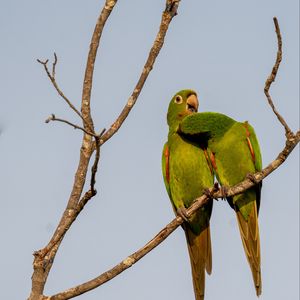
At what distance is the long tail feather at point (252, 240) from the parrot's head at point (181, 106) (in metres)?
1.60

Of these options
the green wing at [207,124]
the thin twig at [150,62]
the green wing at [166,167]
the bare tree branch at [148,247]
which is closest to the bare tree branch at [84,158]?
the thin twig at [150,62]

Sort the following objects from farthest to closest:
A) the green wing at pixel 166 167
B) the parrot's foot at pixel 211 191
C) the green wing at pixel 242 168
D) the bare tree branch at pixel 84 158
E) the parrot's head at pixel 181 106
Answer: the parrot's head at pixel 181 106 < the green wing at pixel 166 167 < the green wing at pixel 242 168 < the parrot's foot at pixel 211 191 < the bare tree branch at pixel 84 158

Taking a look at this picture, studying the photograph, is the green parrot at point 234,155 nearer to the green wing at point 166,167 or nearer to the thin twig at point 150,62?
the green wing at point 166,167

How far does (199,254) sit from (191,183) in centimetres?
90

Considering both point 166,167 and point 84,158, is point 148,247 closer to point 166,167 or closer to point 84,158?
point 84,158

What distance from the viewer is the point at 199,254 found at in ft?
22.4

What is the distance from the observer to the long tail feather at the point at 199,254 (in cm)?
642

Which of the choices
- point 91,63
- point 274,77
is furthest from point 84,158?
point 274,77

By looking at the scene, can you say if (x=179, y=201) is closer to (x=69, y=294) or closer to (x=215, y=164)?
(x=215, y=164)

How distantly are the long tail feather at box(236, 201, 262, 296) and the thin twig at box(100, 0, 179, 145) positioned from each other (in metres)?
2.50

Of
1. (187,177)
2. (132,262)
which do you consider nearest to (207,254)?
(187,177)

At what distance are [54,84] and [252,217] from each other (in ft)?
11.1

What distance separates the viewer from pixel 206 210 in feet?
22.6

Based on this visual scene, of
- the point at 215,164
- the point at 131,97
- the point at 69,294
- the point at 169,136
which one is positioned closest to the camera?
the point at 69,294
